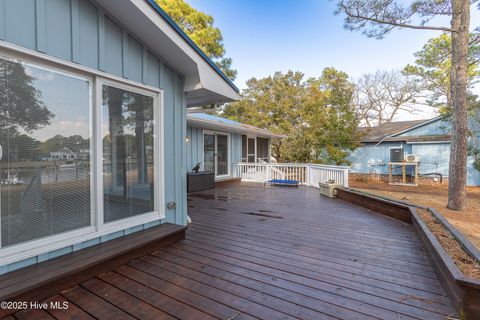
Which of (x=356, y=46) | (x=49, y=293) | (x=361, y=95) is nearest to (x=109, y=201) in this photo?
(x=49, y=293)

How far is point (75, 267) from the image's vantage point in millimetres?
2059

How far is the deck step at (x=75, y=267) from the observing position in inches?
69.7

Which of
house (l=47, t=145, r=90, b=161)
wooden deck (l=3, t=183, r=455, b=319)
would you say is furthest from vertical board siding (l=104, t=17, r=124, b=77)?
wooden deck (l=3, t=183, r=455, b=319)

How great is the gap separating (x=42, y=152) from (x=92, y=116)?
577 mm

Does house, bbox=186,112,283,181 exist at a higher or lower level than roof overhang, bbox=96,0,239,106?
lower

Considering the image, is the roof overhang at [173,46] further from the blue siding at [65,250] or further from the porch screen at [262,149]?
the porch screen at [262,149]

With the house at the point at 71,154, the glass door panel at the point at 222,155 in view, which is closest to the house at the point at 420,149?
the glass door panel at the point at 222,155

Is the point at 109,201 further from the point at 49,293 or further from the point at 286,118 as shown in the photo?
the point at 286,118

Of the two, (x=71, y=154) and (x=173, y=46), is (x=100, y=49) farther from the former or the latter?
(x=71, y=154)

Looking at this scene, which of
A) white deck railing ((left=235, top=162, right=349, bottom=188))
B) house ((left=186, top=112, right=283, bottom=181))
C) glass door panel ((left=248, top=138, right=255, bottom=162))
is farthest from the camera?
glass door panel ((left=248, top=138, right=255, bottom=162))

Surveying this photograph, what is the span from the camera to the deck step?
1771 mm

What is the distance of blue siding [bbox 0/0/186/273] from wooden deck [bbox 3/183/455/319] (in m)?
0.64

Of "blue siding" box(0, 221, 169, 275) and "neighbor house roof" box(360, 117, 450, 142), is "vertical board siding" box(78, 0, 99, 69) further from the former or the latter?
"neighbor house roof" box(360, 117, 450, 142)

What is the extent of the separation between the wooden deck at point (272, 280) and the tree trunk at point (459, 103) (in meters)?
4.00
